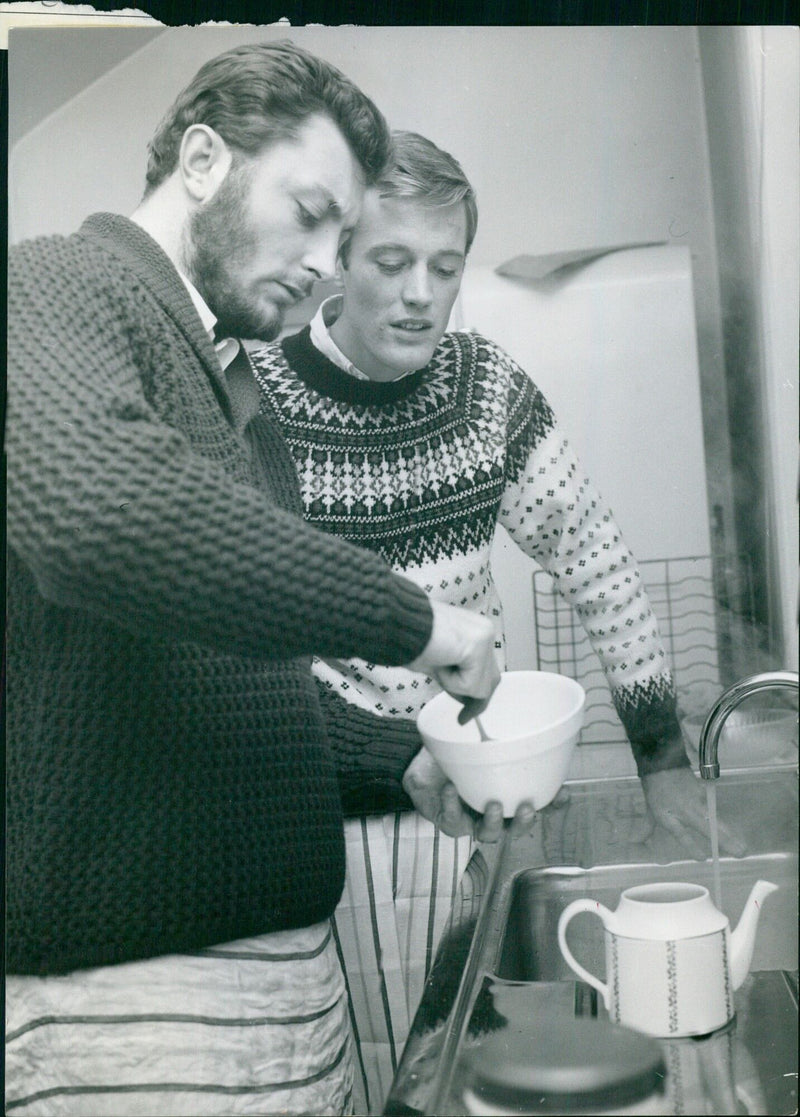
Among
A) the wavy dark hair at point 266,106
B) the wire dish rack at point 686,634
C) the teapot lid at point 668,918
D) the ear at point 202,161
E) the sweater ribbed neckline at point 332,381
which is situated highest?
the wavy dark hair at point 266,106

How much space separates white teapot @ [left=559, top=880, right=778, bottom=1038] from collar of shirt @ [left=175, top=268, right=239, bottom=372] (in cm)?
60

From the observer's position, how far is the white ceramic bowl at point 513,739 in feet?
3.36

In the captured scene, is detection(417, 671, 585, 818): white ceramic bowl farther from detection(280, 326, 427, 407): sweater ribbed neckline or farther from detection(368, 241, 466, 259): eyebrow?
detection(368, 241, 466, 259): eyebrow

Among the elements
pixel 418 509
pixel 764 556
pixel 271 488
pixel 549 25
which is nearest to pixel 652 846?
pixel 764 556

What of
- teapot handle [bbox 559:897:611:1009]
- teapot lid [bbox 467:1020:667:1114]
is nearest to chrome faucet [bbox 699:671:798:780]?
teapot handle [bbox 559:897:611:1009]

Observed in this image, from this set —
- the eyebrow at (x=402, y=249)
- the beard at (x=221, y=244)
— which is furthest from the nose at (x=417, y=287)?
the beard at (x=221, y=244)

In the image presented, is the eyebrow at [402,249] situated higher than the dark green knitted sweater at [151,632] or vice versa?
the eyebrow at [402,249]

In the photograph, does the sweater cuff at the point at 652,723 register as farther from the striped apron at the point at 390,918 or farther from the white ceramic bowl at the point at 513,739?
the striped apron at the point at 390,918

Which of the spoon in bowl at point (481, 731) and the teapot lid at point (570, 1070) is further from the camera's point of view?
the spoon in bowl at point (481, 731)

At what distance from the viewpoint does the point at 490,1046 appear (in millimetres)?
892

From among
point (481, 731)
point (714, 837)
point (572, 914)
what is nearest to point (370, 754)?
point (481, 731)

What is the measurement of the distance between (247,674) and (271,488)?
0.19 m

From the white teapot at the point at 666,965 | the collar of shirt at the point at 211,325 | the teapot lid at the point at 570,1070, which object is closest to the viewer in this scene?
the teapot lid at the point at 570,1070

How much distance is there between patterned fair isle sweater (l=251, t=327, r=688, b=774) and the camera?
1119 mm
